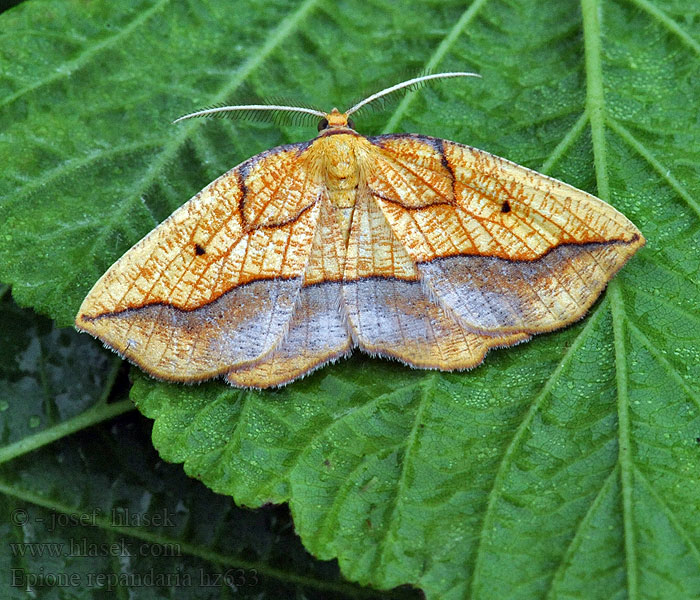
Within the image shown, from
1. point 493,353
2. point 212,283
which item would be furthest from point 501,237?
point 212,283

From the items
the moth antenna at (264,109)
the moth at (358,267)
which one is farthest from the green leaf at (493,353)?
the moth antenna at (264,109)

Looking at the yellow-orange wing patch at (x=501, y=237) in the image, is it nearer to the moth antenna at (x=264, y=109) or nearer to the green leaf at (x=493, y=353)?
the green leaf at (x=493, y=353)

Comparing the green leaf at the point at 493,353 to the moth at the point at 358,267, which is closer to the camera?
the green leaf at the point at 493,353

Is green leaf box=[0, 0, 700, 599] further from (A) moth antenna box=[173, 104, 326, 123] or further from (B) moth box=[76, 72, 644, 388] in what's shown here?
(A) moth antenna box=[173, 104, 326, 123]

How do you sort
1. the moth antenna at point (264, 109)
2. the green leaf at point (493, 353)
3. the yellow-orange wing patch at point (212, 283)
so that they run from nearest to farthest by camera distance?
the green leaf at point (493, 353) < the yellow-orange wing patch at point (212, 283) < the moth antenna at point (264, 109)

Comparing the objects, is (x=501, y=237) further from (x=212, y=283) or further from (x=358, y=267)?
(x=212, y=283)

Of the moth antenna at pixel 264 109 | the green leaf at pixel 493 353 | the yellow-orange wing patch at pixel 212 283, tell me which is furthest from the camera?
the moth antenna at pixel 264 109

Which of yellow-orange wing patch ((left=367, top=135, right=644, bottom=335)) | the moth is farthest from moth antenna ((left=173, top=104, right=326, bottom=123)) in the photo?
yellow-orange wing patch ((left=367, top=135, right=644, bottom=335))
